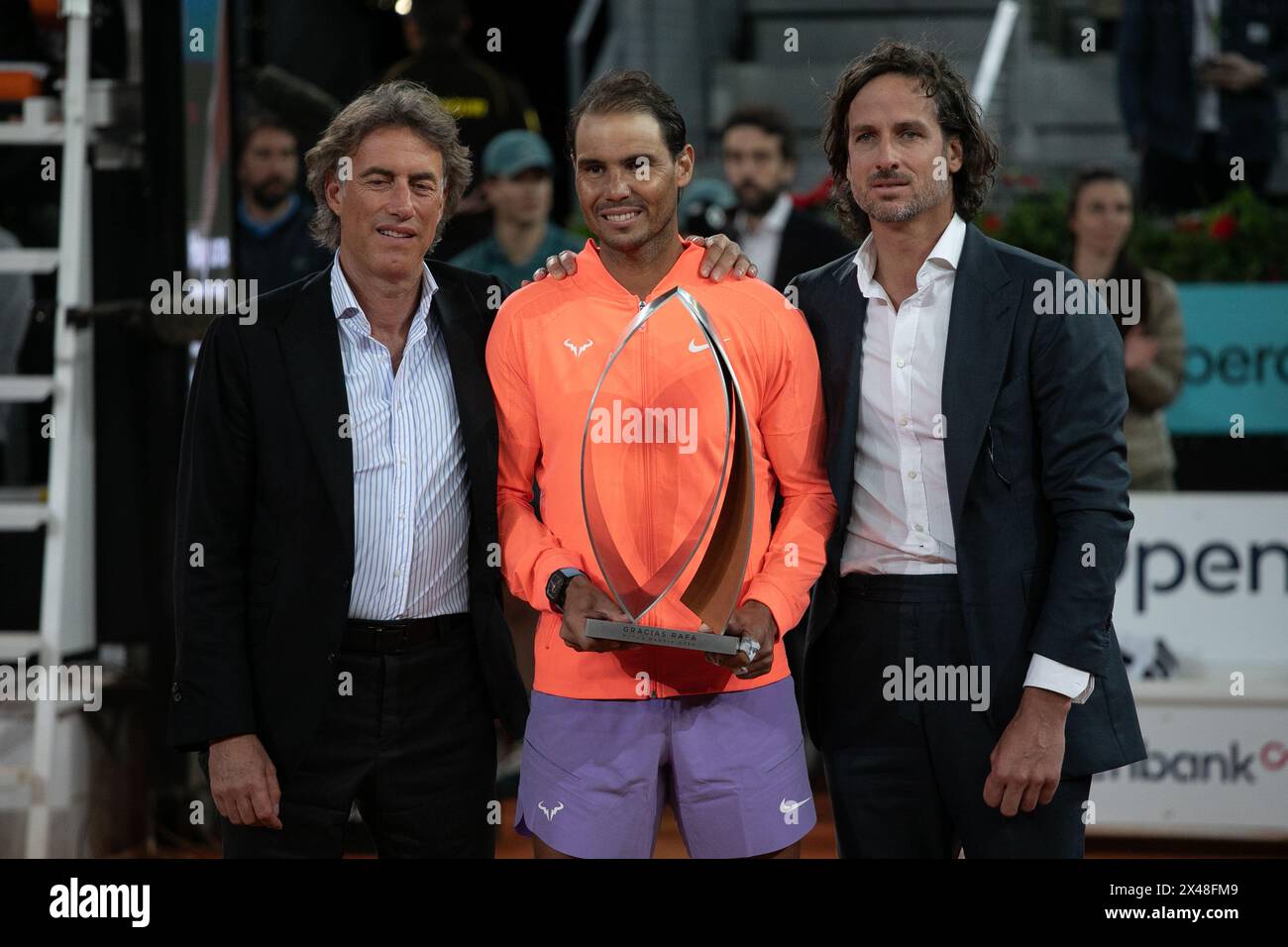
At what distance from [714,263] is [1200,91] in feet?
10.8

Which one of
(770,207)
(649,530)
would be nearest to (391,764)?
(649,530)

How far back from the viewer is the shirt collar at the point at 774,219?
4.30m

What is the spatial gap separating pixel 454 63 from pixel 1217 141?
8.86ft

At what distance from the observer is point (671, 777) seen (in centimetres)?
228

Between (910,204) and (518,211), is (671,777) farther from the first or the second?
(518,211)

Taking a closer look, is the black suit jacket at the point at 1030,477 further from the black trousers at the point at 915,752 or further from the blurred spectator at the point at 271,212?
the blurred spectator at the point at 271,212

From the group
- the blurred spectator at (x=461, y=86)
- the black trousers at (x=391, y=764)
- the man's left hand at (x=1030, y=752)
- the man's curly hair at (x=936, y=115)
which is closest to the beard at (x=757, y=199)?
the blurred spectator at (x=461, y=86)

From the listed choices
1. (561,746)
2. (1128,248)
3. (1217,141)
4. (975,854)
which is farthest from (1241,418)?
(561,746)

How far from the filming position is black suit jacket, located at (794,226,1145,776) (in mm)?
2193

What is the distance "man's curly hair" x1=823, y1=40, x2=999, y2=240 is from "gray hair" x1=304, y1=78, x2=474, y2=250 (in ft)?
2.14

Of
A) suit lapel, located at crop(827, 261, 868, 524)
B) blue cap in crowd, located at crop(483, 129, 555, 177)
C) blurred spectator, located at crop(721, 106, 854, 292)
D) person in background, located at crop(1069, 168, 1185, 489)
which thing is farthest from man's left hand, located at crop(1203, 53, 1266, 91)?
suit lapel, located at crop(827, 261, 868, 524)

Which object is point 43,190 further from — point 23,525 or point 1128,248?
point 1128,248

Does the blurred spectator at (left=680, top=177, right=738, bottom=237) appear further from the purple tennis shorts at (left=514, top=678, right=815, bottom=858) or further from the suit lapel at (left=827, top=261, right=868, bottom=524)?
the purple tennis shorts at (left=514, top=678, right=815, bottom=858)
